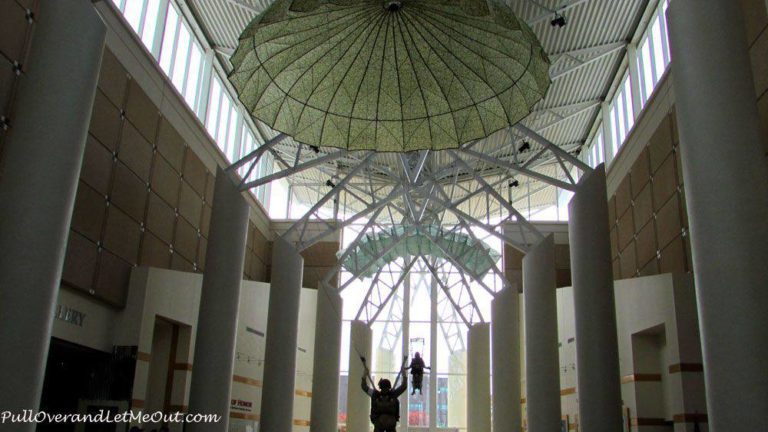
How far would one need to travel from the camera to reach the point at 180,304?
28391 mm

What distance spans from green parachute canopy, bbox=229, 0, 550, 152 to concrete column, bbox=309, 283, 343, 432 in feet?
67.2

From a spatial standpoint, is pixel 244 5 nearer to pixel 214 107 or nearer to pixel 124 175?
pixel 214 107

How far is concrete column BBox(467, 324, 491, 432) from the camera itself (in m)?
42.8

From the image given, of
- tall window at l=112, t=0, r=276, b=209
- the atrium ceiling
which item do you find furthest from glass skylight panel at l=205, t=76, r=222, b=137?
the atrium ceiling

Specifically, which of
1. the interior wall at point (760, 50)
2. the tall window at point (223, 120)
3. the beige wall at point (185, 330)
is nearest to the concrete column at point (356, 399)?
the beige wall at point (185, 330)

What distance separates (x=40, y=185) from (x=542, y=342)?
2042cm

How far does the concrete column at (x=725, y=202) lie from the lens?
1206 centimetres

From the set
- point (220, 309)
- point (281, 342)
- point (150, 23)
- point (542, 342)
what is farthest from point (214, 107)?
point (542, 342)

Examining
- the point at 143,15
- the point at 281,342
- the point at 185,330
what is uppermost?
the point at 143,15

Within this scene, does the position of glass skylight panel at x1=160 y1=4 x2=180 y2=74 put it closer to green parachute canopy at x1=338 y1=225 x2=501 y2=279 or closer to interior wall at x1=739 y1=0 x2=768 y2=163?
green parachute canopy at x1=338 y1=225 x2=501 y2=279

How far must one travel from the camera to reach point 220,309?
80.4 ft

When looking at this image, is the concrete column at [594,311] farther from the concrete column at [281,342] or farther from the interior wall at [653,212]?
the concrete column at [281,342]

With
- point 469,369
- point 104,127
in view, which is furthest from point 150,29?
point 469,369

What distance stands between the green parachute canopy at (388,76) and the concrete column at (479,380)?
96.4 feet
